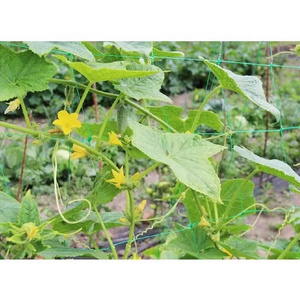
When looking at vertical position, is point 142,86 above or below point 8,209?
above

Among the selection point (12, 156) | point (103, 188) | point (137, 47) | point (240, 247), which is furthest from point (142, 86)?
point (12, 156)

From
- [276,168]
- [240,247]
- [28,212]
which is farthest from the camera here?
[240,247]

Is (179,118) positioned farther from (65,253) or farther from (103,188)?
(65,253)

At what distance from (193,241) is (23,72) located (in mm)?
345

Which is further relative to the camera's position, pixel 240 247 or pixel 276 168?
pixel 240 247

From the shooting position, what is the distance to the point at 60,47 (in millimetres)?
677

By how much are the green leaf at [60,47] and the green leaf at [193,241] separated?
0.30 metres

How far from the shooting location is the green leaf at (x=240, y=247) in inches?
31.8

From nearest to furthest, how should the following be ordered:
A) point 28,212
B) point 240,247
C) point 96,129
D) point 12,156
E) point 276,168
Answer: point 28,212 < point 276,168 < point 240,247 < point 96,129 < point 12,156

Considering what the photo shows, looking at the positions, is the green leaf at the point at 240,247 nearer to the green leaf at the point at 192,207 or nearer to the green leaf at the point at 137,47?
the green leaf at the point at 192,207

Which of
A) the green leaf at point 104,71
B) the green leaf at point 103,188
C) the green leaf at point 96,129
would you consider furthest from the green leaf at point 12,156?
the green leaf at point 104,71

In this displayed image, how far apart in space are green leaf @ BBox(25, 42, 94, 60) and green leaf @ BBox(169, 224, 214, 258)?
11.6 inches

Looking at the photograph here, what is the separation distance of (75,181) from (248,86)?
2235 mm
